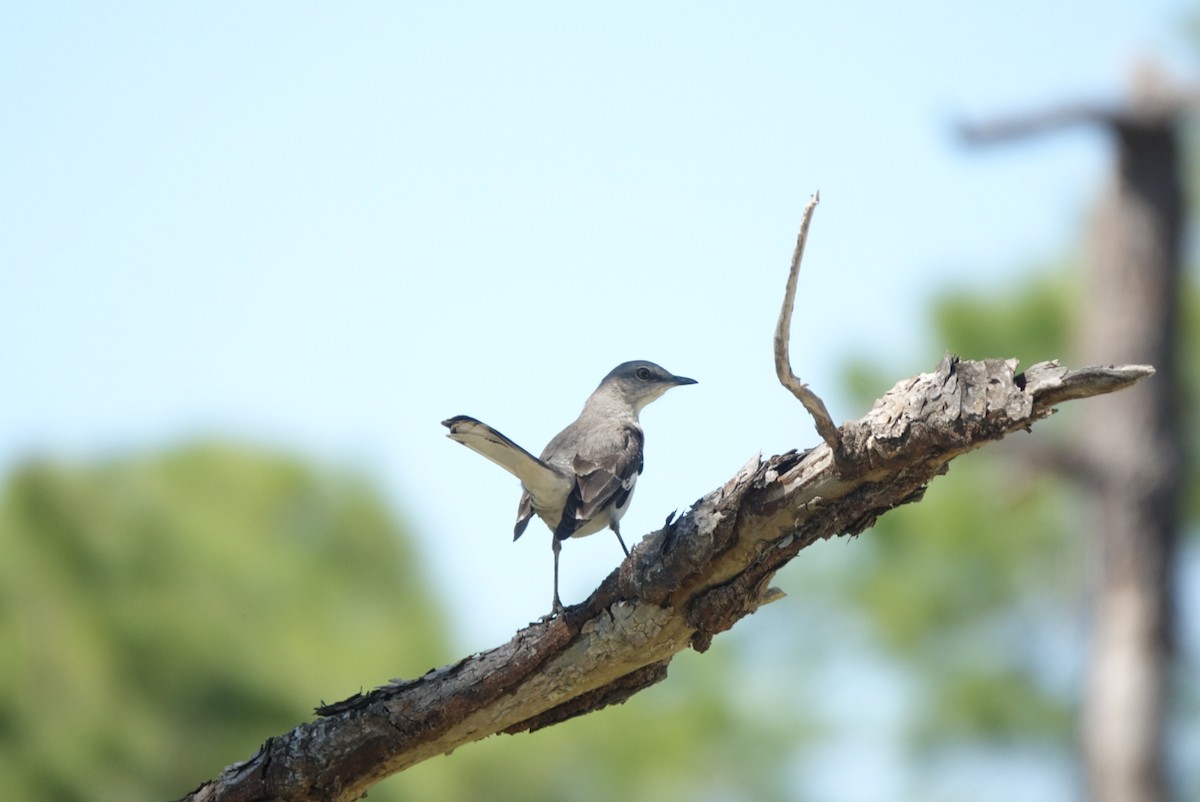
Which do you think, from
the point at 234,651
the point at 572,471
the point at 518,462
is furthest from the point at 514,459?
the point at 234,651

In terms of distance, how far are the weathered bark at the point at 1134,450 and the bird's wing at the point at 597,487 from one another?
720cm

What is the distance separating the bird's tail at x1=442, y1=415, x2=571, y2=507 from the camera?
19.3 feet

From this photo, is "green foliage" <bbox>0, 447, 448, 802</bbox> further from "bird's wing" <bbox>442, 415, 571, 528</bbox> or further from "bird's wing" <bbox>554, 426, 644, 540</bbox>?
"bird's wing" <bbox>442, 415, 571, 528</bbox>

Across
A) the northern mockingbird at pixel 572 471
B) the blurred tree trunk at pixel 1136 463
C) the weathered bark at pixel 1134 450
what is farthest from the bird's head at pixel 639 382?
the blurred tree trunk at pixel 1136 463

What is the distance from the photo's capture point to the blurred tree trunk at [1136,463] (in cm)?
1280

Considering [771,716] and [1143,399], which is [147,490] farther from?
[1143,399]

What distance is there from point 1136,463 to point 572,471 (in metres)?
8.58

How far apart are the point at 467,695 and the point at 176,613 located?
461 inches

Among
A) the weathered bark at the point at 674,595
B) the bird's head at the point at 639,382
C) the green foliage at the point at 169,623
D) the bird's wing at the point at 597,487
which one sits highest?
the green foliage at the point at 169,623

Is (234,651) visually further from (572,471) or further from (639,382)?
(572,471)

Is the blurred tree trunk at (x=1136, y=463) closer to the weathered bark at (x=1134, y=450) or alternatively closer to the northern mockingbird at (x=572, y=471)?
the weathered bark at (x=1134, y=450)

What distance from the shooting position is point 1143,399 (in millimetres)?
13266

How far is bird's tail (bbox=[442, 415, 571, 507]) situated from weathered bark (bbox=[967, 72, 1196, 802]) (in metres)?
7.69

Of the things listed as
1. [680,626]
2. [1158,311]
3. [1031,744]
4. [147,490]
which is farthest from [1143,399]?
[147,490]
